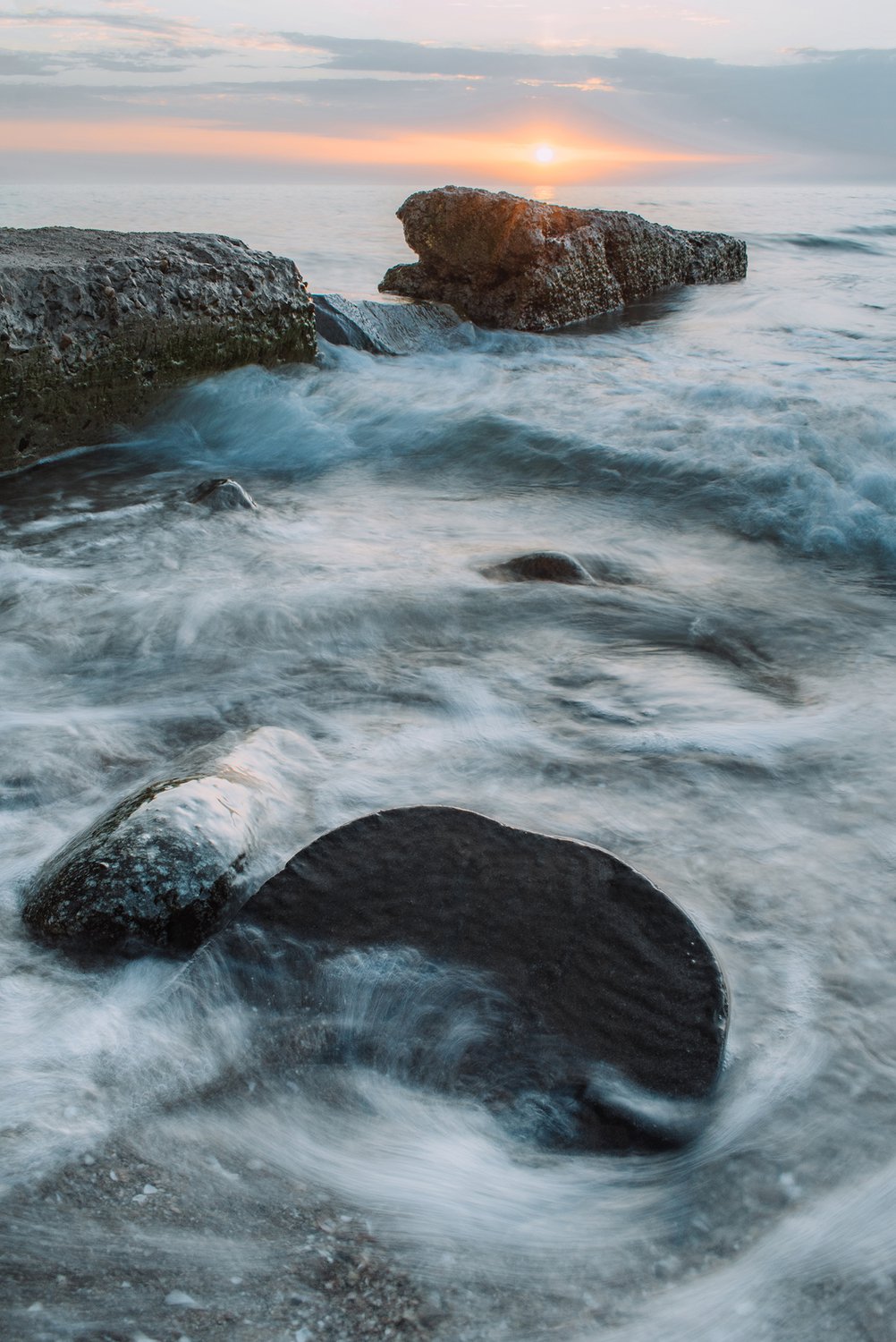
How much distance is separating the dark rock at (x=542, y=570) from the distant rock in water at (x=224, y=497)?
140cm

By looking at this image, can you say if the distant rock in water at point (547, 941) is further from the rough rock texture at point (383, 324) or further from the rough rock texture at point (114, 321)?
the rough rock texture at point (383, 324)

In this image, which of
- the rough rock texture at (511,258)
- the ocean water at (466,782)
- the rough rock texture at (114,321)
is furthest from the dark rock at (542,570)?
the rough rock texture at (511,258)

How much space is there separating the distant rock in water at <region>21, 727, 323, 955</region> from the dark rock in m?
2.02

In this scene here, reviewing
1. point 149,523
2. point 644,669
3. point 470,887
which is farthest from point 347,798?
point 149,523

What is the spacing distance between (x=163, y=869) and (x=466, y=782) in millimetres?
943

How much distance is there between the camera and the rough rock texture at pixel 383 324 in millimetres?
7859

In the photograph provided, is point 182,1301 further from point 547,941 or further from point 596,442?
point 596,442

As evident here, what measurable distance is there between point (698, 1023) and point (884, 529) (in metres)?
3.50

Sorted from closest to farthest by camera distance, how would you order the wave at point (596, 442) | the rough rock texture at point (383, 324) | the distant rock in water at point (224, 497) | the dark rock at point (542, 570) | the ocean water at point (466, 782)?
the ocean water at point (466, 782)
the dark rock at point (542, 570)
the distant rock in water at point (224, 497)
the wave at point (596, 442)
the rough rock texture at point (383, 324)

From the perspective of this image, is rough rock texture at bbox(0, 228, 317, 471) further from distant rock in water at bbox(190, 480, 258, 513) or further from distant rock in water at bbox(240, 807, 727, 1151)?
distant rock in water at bbox(240, 807, 727, 1151)

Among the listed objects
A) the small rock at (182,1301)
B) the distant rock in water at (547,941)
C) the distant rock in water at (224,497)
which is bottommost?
the small rock at (182,1301)

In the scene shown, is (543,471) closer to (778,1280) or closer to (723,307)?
(778,1280)

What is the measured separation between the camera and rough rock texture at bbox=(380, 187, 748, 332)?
29.4 feet

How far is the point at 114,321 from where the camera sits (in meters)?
5.53
